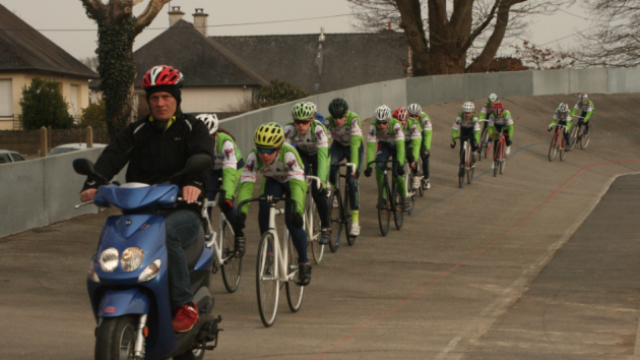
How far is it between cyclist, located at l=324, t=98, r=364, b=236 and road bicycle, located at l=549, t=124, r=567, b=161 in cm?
1516

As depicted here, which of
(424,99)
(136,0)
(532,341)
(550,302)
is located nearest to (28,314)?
(532,341)

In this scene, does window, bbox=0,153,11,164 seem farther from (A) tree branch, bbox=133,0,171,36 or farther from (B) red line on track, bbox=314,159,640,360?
(B) red line on track, bbox=314,159,640,360

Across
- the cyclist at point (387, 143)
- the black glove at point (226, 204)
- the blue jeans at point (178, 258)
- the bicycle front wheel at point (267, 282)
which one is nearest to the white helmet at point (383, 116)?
the cyclist at point (387, 143)

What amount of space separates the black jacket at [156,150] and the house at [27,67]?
123 ft

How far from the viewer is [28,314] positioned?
7.23 metres

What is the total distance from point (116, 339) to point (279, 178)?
386 centimetres

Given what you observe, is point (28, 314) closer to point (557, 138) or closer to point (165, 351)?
point (165, 351)

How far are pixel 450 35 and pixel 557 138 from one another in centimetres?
1617

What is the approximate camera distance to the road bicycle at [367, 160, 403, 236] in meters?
12.6

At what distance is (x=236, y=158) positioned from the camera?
27.8 feet

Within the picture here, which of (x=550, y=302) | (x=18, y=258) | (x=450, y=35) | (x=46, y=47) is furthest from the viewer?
(x=46, y=47)

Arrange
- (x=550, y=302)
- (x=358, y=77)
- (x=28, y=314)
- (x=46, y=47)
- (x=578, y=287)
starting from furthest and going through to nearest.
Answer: (x=358, y=77) → (x=46, y=47) → (x=578, y=287) → (x=550, y=302) → (x=28, y=314)

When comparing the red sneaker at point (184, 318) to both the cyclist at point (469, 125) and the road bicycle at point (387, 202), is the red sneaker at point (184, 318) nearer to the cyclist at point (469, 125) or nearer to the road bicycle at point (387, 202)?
the road bicycle at point (387, 202)

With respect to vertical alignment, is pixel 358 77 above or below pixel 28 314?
above
